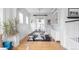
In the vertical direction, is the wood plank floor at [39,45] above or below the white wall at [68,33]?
below

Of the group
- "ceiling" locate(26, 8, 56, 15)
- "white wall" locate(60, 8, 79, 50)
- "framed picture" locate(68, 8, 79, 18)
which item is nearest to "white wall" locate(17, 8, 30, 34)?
"ceiling" locate(26, 8, 56, 15)

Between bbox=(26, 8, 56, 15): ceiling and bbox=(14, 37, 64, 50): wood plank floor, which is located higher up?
bbox=(26, 8, 56, 15): ceiling

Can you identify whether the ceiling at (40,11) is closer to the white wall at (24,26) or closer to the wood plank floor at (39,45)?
the white wall at (24,26)

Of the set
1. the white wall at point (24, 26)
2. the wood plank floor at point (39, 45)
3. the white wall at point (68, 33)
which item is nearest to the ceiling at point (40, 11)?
the white wall at point (24, 26)

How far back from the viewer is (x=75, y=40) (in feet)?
10.3

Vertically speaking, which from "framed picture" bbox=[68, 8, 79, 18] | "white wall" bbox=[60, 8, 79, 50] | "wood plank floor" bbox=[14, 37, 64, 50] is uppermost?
"framed picture" bbox=[68, 8, 79, 18]

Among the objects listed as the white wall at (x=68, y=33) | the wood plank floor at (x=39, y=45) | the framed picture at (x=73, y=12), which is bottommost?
the wood plank floor at (x=39, y=45)

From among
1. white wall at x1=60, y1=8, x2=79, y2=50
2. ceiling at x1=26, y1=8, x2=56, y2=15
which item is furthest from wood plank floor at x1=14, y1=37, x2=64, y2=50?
ceiling at x1=26, y1=8, x2=56, y2=15

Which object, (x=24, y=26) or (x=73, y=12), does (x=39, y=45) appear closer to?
(x=24, y=26)

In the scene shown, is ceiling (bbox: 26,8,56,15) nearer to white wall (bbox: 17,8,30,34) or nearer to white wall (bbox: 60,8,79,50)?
white wall (bbox: 17,8,30,34)
